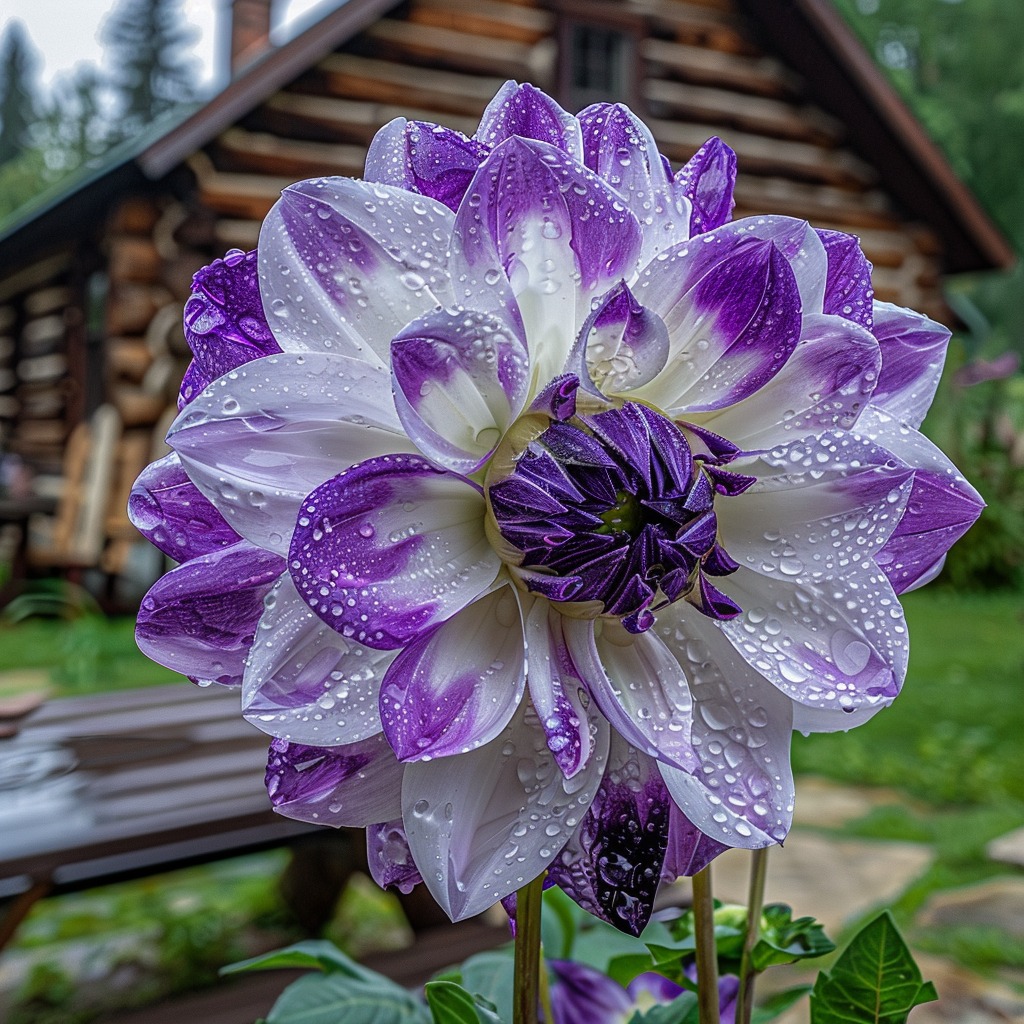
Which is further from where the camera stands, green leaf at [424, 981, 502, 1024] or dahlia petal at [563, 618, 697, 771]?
green leaf at [424, 981, 502, 1024]

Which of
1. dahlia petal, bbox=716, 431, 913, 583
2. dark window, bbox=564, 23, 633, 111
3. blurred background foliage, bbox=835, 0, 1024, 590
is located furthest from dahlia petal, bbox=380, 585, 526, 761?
blurred background foliage, bbox=835, 0, 1024, 590

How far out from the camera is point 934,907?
2.95 metres

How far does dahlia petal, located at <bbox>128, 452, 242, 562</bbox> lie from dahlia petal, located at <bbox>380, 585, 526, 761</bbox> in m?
0.10

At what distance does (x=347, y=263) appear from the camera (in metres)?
0.42

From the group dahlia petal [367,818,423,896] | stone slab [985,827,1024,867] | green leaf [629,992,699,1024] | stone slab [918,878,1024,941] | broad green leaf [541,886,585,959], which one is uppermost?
dahlia petal [367,818,423,896]

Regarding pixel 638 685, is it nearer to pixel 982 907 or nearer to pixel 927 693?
pixel 982 907

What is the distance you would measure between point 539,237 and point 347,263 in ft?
0.25

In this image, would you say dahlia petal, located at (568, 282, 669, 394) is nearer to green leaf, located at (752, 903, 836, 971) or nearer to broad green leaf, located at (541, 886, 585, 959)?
green leaf, located at (752, 903, 836, 971)

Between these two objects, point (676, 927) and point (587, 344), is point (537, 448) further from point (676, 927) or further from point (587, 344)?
point (676, 927)

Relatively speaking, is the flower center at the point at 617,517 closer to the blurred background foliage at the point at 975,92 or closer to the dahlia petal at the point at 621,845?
the dahlia petal at the point at 621,845

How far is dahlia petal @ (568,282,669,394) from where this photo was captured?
1.34 feet

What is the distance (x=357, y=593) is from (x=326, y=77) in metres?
6.70

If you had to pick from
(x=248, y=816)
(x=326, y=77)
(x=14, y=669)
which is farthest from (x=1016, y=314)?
(x=248, y=816)

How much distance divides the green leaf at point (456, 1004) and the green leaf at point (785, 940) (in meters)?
0.15
